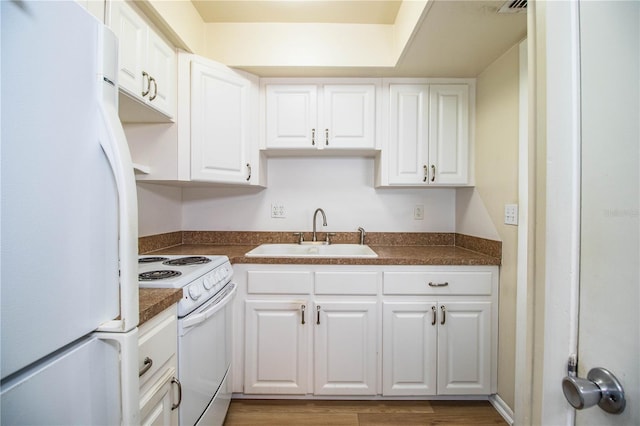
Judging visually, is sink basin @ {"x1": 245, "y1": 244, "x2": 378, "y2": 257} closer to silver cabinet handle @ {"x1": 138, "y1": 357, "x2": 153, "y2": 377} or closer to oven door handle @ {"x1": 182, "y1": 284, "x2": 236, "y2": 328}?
oven door handle @ {"x1": 182, "y1": 284, "x2": 236, "y2": 328}

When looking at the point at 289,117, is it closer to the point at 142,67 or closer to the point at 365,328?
the point at 142,67

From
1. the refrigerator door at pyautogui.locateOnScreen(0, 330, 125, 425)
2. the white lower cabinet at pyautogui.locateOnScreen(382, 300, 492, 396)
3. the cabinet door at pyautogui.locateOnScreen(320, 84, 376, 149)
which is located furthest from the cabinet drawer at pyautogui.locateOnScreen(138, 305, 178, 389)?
the cabinet door at pyautogui.locateOnScreen(320, 84, 376, 149)

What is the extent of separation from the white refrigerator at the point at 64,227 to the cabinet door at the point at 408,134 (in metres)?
1.66

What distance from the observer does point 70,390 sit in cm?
44

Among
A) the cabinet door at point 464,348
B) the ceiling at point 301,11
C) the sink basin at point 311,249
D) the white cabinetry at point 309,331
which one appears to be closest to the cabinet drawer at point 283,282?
the white cabinetry at point 309,331

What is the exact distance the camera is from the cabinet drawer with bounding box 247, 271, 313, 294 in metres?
1.59

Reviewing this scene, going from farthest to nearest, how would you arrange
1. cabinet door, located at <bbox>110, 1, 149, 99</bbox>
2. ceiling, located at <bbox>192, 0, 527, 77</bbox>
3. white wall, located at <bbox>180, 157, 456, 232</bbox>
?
white wall, located at <bbox>180, 157, 456, 232</bbox>, ceiling, located at <bbox>192, 0, 527, 77</bbox>, cabinet door, located at <bbox>110, 1, 149, 99</bbox>

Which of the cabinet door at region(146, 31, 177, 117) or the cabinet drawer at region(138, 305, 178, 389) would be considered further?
the cabinet door at region(146, 31, 177, 117)

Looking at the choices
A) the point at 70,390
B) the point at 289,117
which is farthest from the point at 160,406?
the point at 289,117

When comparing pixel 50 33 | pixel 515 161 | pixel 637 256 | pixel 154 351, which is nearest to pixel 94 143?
pixel 50 33

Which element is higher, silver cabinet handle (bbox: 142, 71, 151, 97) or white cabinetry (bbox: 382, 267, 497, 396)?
silver cabinet handle (bbox: 142, 71, 151, 97)

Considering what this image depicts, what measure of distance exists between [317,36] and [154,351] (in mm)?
1952

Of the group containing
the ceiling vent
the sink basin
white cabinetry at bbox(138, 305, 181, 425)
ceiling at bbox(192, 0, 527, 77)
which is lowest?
white cabinetry at bbox(138, 305, 181, 425)

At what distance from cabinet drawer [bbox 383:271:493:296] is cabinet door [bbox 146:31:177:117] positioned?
5.30 feet
